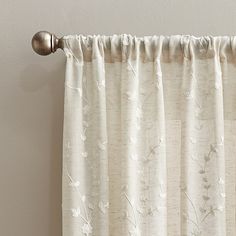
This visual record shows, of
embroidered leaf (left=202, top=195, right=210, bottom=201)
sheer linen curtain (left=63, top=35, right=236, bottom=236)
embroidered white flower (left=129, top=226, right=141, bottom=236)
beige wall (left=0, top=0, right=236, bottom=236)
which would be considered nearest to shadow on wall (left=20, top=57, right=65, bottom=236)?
beige wall (left=0, top=0, right=236, bottom=236)

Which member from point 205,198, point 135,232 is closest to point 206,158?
point 205,198

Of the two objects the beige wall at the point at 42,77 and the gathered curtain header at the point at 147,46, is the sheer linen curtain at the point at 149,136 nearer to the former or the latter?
the gathered curtain header at the point at 147,46

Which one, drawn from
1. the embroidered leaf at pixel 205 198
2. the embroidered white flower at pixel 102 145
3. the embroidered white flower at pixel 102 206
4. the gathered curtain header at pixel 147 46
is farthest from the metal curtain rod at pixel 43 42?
the embroidered leaf at pixel 205 198

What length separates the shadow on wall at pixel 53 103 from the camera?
1.41 metres

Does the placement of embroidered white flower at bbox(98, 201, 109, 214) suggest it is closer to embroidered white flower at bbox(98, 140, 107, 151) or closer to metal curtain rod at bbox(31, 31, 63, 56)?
embroidered white flower at bbox(98, 140, 107, 151)

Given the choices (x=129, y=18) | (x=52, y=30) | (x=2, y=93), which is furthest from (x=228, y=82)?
(x=2, y=93)

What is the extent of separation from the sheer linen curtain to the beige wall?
0.12m

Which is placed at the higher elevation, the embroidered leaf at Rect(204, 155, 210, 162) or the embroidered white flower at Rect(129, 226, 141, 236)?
the embroidered leaf at Rect(204, 155, 210, 162)

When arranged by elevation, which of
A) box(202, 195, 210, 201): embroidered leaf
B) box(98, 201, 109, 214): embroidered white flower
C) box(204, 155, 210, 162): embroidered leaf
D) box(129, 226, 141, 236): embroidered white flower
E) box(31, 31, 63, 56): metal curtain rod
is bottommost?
box(129, 226, 141, 236): embroidered white flower

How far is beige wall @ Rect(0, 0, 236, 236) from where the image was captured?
1417 mm

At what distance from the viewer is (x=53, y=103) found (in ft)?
4.68

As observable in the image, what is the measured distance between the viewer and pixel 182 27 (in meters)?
1.43

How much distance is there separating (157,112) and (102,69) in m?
0.17

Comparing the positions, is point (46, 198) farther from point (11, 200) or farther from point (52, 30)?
point (52, 30)
